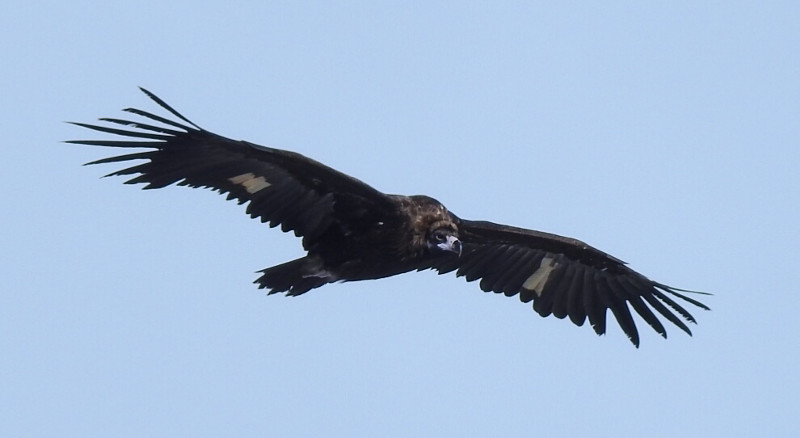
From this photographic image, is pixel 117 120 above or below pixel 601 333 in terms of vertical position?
above

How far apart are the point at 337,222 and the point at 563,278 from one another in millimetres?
3372

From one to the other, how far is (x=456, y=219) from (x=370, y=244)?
49.3 inches

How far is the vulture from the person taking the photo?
13422 mm

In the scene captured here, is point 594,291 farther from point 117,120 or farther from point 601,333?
point 117,120

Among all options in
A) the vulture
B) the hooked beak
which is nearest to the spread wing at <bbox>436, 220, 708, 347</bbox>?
the vulture

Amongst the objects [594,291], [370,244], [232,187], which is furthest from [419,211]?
[594,291]

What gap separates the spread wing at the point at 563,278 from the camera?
16297 mm

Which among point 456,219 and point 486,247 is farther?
point 486,247

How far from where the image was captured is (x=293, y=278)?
46.8 feet

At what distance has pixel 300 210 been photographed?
46.8 ft

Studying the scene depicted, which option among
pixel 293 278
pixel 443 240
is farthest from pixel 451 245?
pixel 293 278

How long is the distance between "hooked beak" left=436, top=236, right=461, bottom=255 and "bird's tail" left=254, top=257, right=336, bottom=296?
1100 millimetres

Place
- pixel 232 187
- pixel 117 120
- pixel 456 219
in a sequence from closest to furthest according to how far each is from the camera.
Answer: pixel 117 120, pixel 232 187, pixel 456 219

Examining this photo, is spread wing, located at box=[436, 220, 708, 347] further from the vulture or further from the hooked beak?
the hooked beak
